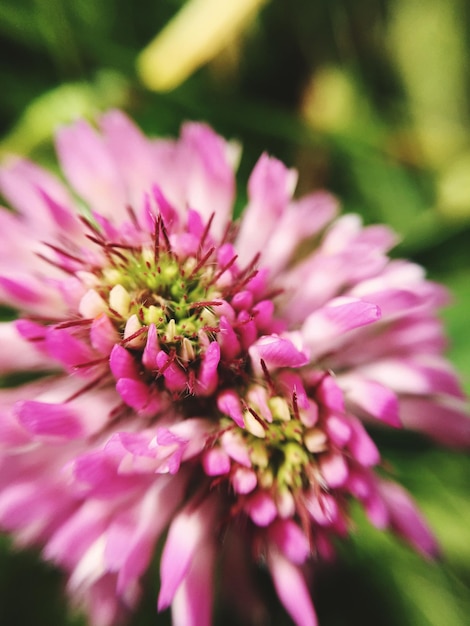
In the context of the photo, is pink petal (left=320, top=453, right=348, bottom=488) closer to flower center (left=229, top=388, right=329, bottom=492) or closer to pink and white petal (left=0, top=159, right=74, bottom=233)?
flower center (left=229, top=388, right=329, bottom=492)

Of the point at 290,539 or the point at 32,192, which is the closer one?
the point at 290,539

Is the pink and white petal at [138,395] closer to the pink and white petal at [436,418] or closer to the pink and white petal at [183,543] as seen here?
the pink and white petal at [183,543]

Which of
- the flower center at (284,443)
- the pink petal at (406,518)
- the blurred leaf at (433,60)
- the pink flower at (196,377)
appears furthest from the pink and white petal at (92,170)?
the blurred leaf at (433,60)

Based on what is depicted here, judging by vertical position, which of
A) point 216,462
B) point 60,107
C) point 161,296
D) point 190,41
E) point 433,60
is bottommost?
point 216,462

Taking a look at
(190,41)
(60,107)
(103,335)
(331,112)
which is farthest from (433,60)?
(103,335)

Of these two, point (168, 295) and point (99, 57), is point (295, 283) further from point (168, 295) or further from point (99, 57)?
point (99, 57)

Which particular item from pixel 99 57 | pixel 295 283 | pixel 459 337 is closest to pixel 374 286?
pixel 295 283

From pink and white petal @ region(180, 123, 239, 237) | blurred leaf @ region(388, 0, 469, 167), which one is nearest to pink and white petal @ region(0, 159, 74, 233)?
pink and white petal @ region(180, 123, 239, 237)

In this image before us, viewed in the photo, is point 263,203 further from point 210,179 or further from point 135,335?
point 135,335
